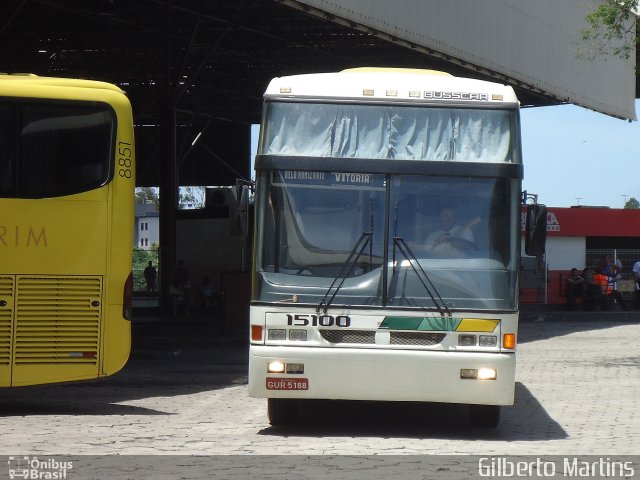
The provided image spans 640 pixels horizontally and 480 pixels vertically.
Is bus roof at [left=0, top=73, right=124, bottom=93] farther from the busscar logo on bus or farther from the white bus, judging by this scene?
the busscar logo on bus

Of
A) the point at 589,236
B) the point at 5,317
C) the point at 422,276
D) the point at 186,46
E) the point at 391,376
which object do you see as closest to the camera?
the point at 391,376

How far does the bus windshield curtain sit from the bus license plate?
219 centimetres

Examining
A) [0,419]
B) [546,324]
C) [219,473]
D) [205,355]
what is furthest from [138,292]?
[219,473]

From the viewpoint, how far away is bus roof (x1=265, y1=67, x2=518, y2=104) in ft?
40.0

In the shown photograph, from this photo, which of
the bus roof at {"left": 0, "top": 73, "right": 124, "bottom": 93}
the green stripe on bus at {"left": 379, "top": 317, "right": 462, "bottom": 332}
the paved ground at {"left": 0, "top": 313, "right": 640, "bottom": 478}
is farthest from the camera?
the bus roof at {"left": 0, "top": 73, "right": 124, "bottom": 93}

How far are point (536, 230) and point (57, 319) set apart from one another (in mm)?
5096

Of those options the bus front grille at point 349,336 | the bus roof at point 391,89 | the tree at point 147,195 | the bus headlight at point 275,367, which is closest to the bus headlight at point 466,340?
the bus front grille at point 349,336

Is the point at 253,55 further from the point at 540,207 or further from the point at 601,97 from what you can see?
the point at 540,207

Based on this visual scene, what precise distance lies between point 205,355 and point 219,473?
14.9 m

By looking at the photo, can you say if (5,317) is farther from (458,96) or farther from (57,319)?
(458,96)

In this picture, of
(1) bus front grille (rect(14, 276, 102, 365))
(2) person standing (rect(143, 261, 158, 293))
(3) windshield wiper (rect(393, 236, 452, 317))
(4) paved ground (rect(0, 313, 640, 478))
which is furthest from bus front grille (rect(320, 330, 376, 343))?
(2) person standing (rect(143, 261, 158, 293))

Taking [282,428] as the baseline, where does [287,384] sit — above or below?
above

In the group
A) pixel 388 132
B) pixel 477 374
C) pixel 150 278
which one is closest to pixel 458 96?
pixel 388 132

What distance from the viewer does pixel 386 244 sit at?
1174 cm
